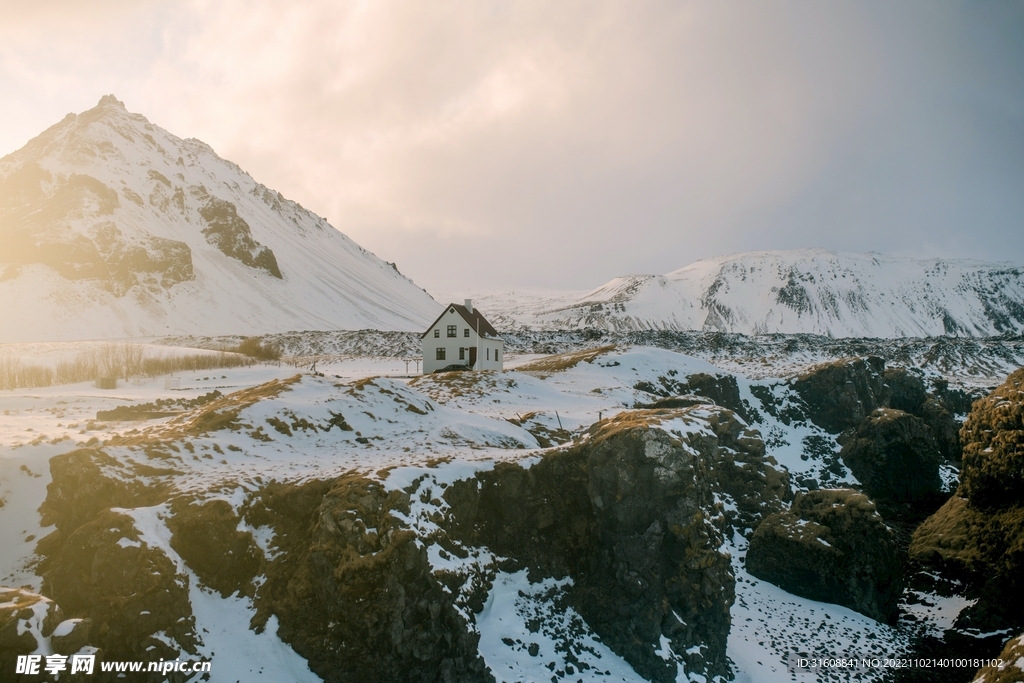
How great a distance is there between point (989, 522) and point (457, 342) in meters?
41.1

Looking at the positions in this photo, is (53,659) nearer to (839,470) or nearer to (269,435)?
(269,435)

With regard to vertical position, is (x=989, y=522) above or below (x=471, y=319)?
below

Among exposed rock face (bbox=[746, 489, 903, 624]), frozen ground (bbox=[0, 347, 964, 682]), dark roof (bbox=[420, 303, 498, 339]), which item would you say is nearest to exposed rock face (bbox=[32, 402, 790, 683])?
frozen ground (bbox=[0, 347, 964, 682])

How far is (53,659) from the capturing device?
11.8 meters

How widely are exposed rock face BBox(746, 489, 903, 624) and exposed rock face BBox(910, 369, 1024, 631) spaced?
8.75ft

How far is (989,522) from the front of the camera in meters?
22.0

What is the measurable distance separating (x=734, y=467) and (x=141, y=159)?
160764 mm

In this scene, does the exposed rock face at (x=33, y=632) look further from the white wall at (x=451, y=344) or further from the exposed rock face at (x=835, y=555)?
the white wall at (x=451, y=344)

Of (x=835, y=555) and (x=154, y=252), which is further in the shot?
(x=154, y=252)

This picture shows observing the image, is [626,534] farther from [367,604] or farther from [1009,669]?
[1009,669]

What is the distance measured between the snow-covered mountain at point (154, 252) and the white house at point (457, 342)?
6271 cm

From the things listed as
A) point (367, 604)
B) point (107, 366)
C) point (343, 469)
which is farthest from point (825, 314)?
point (367, 604)

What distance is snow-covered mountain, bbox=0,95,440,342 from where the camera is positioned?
3672 inches

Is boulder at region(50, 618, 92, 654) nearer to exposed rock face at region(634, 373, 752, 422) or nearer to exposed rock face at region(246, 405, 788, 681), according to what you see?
exposed rock face at region(246, 405, 788, 681)
